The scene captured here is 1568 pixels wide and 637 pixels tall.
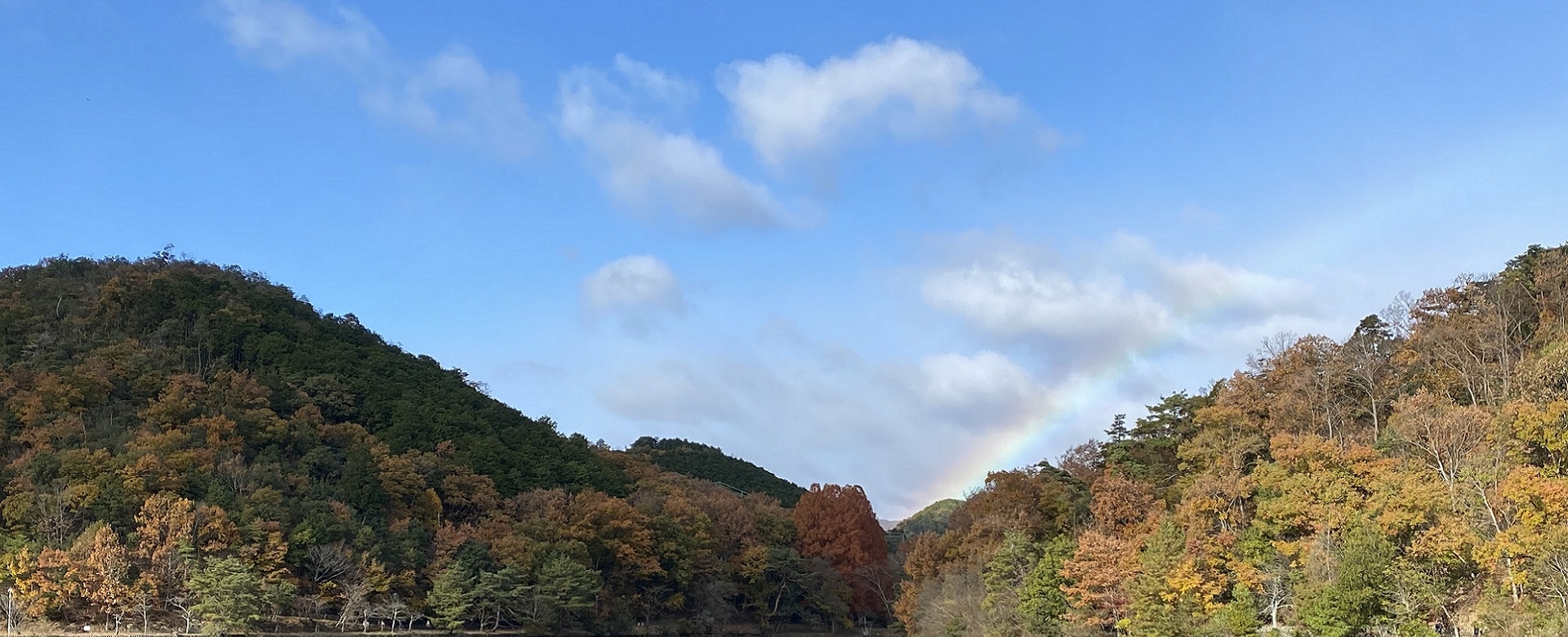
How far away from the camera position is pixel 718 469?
371 ft

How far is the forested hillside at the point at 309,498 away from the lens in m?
43.4

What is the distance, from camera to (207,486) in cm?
4769

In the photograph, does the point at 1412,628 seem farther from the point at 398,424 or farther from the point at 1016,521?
the point at 398,424

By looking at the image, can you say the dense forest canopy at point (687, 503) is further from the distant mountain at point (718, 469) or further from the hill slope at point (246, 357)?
the distant mountain at point (718, 469)

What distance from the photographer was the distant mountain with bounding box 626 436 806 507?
11025cm

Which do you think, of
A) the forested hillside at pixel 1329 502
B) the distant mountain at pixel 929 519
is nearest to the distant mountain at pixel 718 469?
the distant mountain at pixel 929 519

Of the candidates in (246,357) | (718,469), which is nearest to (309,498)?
(246,357)

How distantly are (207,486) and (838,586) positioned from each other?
3956 cm

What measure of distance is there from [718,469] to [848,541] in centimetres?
3902

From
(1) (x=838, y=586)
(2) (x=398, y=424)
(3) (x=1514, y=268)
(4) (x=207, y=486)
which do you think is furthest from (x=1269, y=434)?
(2) (x=398, y=424)

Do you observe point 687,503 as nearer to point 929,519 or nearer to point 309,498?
point 309,498

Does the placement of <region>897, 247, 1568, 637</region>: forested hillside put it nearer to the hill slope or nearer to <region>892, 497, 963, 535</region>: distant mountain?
the hill slope

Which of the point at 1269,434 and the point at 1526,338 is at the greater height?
the point at 1526,338

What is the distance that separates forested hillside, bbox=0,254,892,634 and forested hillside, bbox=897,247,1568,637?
2120 cm
